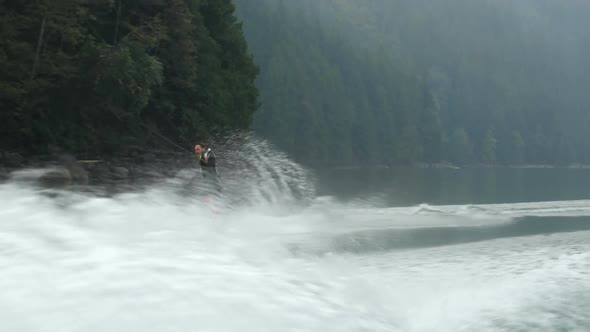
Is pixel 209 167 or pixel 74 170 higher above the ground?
pixel 209 167

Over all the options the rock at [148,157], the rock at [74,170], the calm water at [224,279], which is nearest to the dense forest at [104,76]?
the rock at [148,157]

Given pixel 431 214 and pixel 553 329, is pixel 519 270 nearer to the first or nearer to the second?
pixel 553 329

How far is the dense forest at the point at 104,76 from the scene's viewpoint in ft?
88.7

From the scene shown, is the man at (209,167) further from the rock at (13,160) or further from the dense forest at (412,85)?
the dense forest at (412,85)

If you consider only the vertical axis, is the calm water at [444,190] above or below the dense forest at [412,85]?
below

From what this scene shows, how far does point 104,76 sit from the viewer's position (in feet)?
92.3

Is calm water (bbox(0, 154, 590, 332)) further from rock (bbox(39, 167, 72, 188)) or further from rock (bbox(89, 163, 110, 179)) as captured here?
rock (bbox(89, 163, 110, 179))

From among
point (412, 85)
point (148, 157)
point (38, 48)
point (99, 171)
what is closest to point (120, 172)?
point (99, 171)

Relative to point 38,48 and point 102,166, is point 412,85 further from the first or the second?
point 38,48

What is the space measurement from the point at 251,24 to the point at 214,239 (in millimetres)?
113927

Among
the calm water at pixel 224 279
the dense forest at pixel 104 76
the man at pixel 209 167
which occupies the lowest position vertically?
the calm water at pixel 224 279

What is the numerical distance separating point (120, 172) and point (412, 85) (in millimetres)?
113753

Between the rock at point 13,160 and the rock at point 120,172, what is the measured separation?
3172 millimetres

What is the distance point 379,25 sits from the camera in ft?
601
